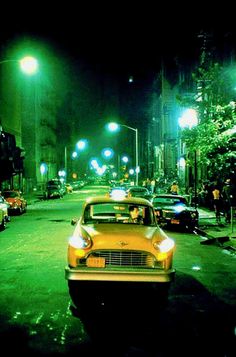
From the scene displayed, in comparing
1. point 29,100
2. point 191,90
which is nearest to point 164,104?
point 191,90

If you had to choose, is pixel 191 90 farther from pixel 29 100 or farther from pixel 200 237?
pixel 29 100

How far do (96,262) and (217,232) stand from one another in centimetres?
1331

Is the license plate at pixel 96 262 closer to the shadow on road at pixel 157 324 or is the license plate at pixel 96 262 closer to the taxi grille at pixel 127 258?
the taxi grille at pixel 127 258

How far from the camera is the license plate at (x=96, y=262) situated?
28.3 ft

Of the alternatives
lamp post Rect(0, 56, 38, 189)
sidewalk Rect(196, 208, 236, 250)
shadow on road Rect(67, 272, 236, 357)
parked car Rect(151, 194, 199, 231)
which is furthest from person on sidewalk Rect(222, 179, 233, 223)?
lamp post Rect(0, 56, 38, 189)

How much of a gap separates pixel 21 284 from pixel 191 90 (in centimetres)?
3763

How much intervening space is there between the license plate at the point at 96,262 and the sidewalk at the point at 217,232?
8721mm

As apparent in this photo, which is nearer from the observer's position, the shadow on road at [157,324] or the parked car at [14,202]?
the shadow on road at [157,324]

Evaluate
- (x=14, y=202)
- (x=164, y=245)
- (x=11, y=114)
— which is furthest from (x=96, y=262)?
(x=11, y=114)

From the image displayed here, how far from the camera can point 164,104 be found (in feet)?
225

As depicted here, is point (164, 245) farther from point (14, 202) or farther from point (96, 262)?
point (14, 202)

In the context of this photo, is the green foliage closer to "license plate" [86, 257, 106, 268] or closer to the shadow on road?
the shadow on road

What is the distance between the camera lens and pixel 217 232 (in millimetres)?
21188

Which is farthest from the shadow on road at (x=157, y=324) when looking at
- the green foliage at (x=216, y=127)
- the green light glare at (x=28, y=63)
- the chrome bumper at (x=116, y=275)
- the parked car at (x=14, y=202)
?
the parked car at (x=14, y=202)
